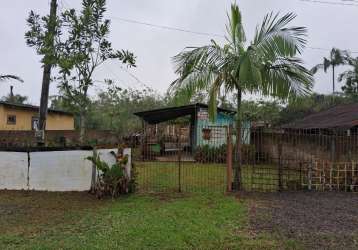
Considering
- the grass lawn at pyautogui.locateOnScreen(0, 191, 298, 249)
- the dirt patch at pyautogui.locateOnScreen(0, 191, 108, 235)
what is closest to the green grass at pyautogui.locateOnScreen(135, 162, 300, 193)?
the grass lawn at pyautogui.locateOnScreen(0, 191, 298, 249)

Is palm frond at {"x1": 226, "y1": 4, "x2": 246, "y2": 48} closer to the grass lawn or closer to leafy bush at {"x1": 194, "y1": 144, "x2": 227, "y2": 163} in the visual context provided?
the grass lawn

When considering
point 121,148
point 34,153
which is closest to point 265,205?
point 121,148

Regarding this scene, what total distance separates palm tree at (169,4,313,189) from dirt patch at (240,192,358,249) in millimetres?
1797

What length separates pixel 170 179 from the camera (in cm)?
1036

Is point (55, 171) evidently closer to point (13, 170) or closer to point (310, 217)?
point (13, 170)

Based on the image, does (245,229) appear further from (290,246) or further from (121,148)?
(121,148)

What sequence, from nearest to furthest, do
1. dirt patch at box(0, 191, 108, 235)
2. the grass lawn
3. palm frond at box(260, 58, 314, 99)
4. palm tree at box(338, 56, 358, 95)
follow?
the grass lawn
dirt patch at box(0, 191, 108, 235)
palm frond at box(260, 58, 314, 99)
palm tree at box(338, 56, 358, 95)

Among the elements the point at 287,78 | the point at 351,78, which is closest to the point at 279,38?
the point at 287,78

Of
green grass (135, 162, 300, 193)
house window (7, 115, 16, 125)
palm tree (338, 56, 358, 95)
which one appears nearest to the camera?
green grass (135, 162, 300, 193)

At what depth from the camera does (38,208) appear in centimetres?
668

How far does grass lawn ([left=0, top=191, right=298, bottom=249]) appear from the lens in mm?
4699

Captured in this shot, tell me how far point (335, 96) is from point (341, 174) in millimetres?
23456

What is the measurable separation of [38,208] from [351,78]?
28.0 m

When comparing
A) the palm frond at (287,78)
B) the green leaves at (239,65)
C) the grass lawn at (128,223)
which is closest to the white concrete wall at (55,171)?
the grass lawn at (128,223)
